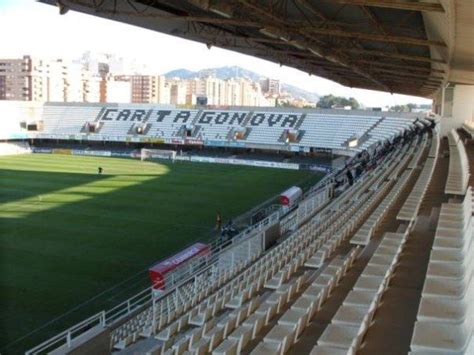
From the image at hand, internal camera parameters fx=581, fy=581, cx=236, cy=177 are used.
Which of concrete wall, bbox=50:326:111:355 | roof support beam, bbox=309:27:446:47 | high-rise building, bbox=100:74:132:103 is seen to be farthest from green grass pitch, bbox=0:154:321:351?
high-rise building, bbox=100:74:132:103

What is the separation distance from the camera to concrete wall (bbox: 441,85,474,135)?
65.1 feet

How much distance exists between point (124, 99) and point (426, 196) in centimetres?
8758

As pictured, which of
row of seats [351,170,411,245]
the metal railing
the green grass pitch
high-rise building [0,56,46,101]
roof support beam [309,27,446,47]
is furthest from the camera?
high-rise building [0,56,46,101]

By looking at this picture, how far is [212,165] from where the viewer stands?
116 ft

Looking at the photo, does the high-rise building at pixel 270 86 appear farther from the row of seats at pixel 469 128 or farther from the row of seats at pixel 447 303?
the row of seats at pixel 447 303

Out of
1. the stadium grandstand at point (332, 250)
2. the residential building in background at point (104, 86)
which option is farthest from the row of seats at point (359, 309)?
the residential building in background at point (104, 86)

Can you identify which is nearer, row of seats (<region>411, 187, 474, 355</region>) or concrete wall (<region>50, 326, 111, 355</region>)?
row of seats (<region>411, 187, 474, 355</region>)

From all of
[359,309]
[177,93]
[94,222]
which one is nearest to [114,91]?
[177,93]

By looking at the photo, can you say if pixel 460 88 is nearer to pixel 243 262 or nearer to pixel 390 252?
pixel 243 262

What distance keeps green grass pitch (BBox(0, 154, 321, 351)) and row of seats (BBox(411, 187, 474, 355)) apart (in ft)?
12.0

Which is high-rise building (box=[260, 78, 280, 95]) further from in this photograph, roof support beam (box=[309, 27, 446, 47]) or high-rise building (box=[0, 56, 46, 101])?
roof support beam (box=[309, 27, 446, 47])

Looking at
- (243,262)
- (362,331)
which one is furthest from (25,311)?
(362,331)

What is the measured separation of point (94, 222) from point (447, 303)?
14784 millimetres

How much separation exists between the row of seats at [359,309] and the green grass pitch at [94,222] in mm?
3050
